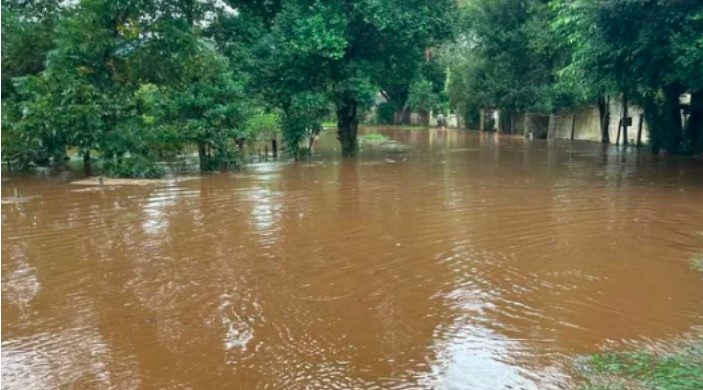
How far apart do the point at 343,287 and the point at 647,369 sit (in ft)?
10.1

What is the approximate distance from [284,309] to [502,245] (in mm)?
3493

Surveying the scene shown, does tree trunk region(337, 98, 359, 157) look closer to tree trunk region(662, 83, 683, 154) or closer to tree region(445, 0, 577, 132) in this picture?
tree trunk region(662, 83, 683, 154)

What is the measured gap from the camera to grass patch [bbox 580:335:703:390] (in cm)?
394

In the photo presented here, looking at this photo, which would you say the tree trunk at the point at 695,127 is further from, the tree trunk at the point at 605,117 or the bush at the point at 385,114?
the bush at the point at 385,114

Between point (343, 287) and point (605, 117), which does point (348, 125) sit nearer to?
point (605, 117)

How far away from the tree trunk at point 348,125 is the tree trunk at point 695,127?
36.4 ft

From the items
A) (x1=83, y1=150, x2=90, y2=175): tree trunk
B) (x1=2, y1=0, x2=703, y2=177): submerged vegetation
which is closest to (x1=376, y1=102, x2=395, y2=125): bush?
(x1=2, y1=0, x2=703, y2=177): submerged vegetation

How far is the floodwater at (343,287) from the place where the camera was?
15.1ft

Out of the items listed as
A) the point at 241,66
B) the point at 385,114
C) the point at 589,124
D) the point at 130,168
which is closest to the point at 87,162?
the point at 130,168

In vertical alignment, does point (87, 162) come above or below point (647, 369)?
above

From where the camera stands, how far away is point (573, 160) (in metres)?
20.5

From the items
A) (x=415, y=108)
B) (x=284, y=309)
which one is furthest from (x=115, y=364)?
(x=415, y=108)

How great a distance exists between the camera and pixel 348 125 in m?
23.2

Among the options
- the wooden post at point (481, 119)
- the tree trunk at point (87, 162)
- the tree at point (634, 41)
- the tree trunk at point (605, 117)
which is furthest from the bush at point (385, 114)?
the tree at point (634, 41)
